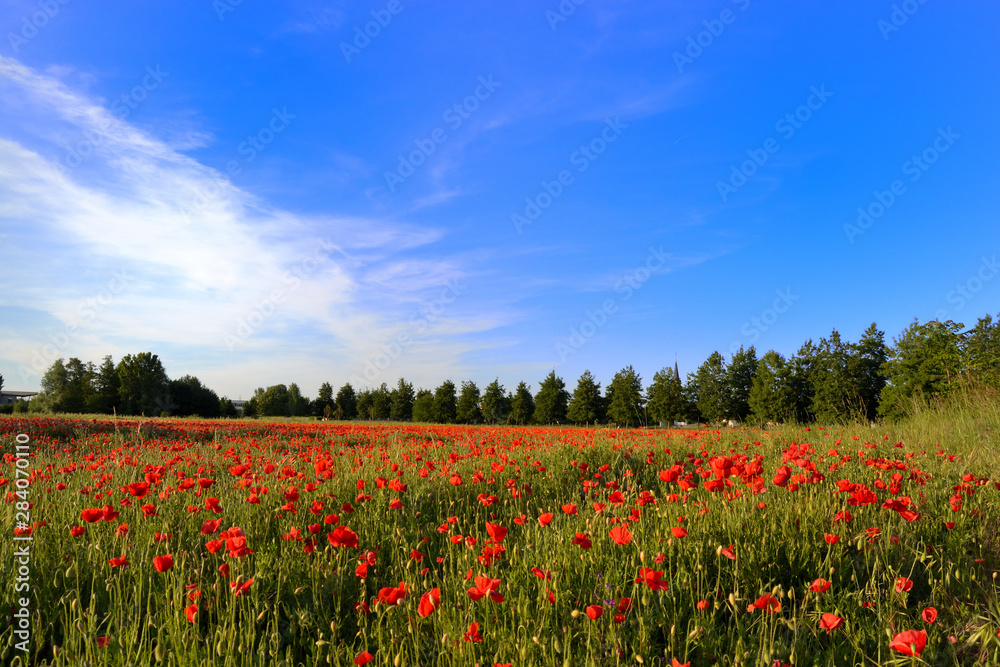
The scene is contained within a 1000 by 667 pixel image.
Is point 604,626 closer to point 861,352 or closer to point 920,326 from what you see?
point 920,326

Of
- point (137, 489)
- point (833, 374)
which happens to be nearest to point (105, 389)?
point (137, 489)

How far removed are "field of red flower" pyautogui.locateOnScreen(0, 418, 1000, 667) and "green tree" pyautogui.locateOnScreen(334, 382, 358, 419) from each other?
62864 mm

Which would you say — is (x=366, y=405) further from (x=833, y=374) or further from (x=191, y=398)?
(x=833, y=374)

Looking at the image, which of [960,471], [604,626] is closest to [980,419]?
[960,471]

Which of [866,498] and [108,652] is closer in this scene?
[108,652]

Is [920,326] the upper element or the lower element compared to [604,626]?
upper

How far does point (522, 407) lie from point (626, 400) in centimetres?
1087

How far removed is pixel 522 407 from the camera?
166 feet

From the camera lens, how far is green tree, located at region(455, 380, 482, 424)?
53.3 meters

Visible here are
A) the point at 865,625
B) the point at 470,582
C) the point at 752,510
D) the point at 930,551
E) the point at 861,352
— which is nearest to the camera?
the point at 865,625

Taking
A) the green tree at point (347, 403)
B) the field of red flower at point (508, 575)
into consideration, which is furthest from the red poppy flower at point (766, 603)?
the green tree at point (347, 403)

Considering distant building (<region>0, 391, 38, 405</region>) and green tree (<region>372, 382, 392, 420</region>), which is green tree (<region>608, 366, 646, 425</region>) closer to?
green tree (<region>372, 382, 392, 420</region>)

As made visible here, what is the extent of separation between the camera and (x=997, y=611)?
2.69 metres

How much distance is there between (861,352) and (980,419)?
35602 mm
